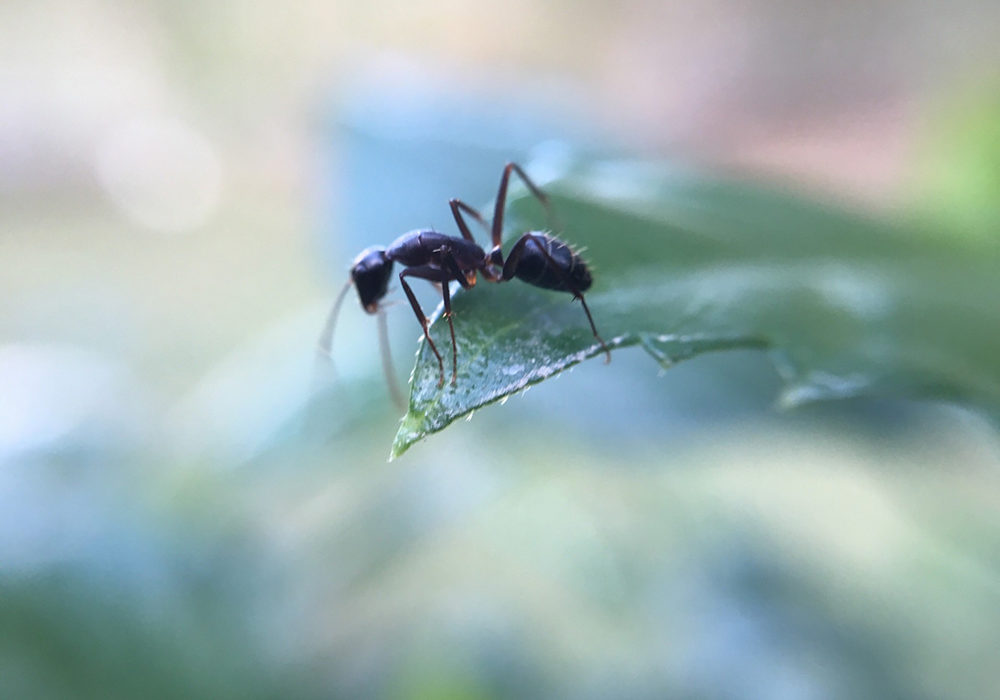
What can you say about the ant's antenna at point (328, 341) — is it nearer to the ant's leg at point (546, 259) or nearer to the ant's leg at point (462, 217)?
the ant's leg at point (462, 217)

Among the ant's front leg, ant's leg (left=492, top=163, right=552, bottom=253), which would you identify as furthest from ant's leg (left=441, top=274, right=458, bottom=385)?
ant's leg (left=492, top=163, right=552, bottom=253)

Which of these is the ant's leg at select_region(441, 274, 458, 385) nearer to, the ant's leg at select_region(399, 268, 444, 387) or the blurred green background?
the ant's leg at select_region(399, 268, 444, 387)

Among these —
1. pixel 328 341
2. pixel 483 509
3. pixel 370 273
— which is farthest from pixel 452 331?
pixel 483 509

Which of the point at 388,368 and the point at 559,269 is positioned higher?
the point at 559,269

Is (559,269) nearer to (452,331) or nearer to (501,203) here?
(452,331)

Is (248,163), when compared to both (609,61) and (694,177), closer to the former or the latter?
(609,61)
